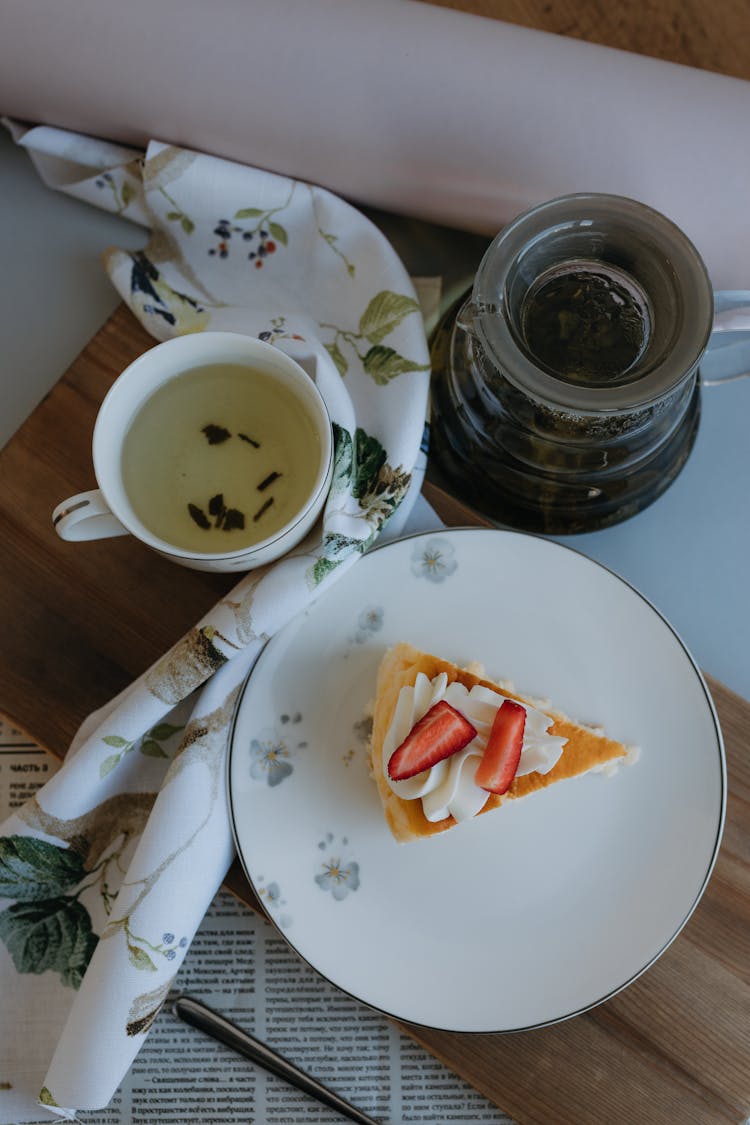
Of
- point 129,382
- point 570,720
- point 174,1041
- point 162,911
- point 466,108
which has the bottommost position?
point 174,1041

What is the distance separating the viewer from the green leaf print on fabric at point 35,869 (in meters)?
0.76

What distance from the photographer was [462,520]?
A: 0.79m

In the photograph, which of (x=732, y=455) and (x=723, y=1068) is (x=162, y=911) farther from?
(x=732, y=455)

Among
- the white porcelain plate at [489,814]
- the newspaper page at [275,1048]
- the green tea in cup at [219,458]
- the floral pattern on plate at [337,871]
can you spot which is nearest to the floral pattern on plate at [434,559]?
the white porcelain plate at [489,814]

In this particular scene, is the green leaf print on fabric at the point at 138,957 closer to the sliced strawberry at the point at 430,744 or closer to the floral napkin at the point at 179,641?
the floral napkin at the point at 179,641

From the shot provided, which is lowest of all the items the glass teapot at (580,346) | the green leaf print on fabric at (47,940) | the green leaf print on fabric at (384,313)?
the green leaf print on fabric at (47,940)

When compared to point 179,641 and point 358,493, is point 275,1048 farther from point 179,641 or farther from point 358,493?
point 358,493

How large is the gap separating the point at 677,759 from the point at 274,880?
313 millimetres

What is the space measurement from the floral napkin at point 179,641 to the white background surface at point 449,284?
4 cm

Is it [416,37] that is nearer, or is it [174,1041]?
[416,37]

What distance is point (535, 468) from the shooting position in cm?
72

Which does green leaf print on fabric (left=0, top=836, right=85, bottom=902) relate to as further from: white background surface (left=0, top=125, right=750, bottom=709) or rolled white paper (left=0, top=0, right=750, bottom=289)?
rolled white paper (left=0, top=0, right=750, bottom=289)

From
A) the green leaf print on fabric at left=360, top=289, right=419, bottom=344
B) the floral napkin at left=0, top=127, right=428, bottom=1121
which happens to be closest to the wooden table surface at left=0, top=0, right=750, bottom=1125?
the floral napkin at left=0, top=127, right=428, bottom=1121

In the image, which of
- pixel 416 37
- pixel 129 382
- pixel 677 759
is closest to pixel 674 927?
pixel 677 759
